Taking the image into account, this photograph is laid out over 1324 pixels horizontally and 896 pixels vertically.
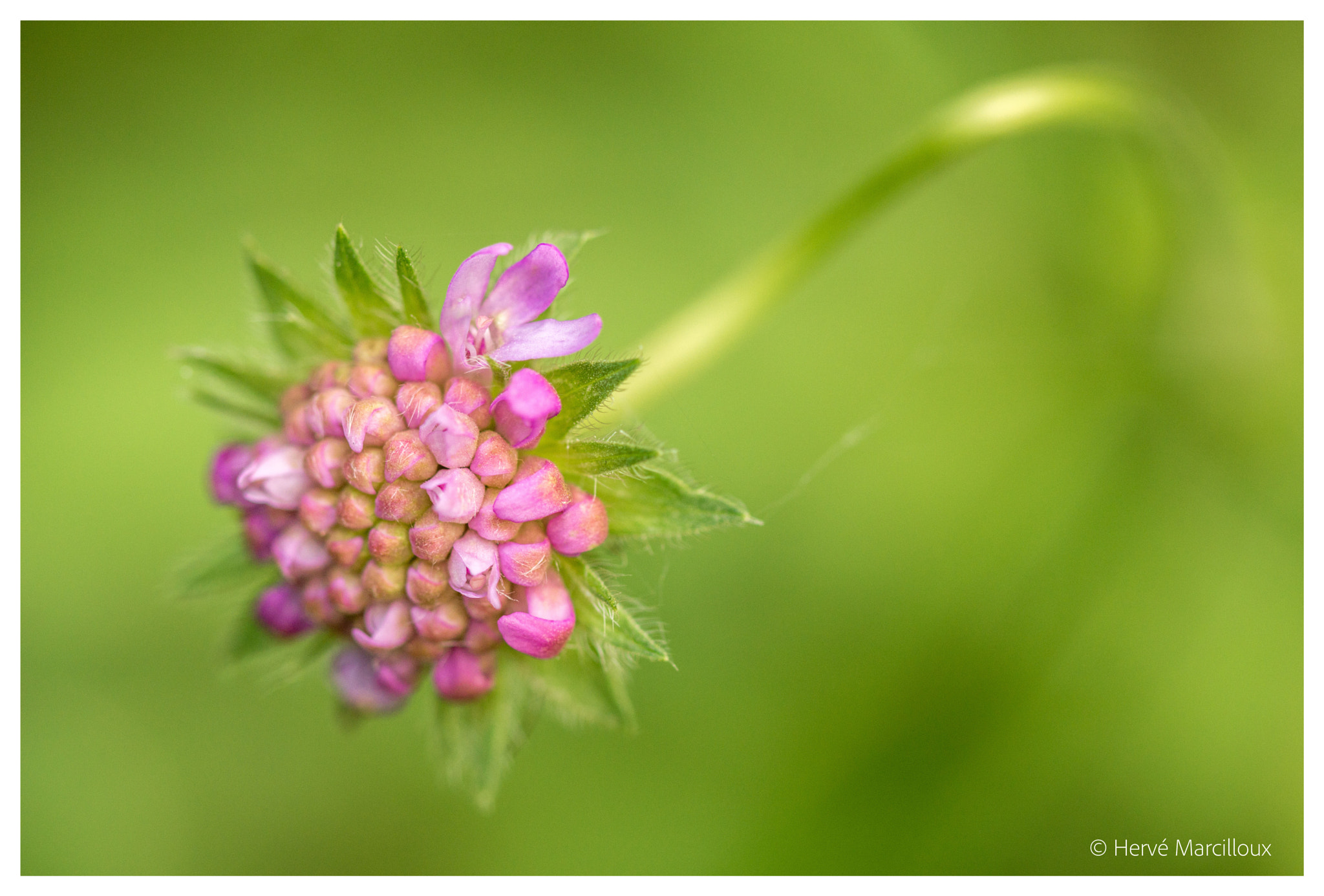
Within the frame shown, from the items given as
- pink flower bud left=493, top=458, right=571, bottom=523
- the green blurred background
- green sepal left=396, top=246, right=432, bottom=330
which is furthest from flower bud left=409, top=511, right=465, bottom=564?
the green blurred background

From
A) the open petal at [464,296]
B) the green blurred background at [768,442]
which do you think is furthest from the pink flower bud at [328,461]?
the green blurred background at [768,442]

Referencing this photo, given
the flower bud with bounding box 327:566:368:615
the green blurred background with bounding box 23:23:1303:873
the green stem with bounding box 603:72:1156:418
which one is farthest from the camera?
the green blurred background with bounding box 23:23:1303:873

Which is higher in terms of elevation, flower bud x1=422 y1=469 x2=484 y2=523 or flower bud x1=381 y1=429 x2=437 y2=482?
flower bud x1=381 y1=429 x2=437 y2=482

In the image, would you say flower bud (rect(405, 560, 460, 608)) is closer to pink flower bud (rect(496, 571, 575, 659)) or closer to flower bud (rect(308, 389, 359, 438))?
pink flower bud (rect(496, 571, 575, 659))

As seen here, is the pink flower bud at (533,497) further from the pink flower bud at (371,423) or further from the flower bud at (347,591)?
the flower bud at (347,591)

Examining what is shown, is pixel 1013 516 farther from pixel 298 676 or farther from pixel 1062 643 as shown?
pixel 298 676
